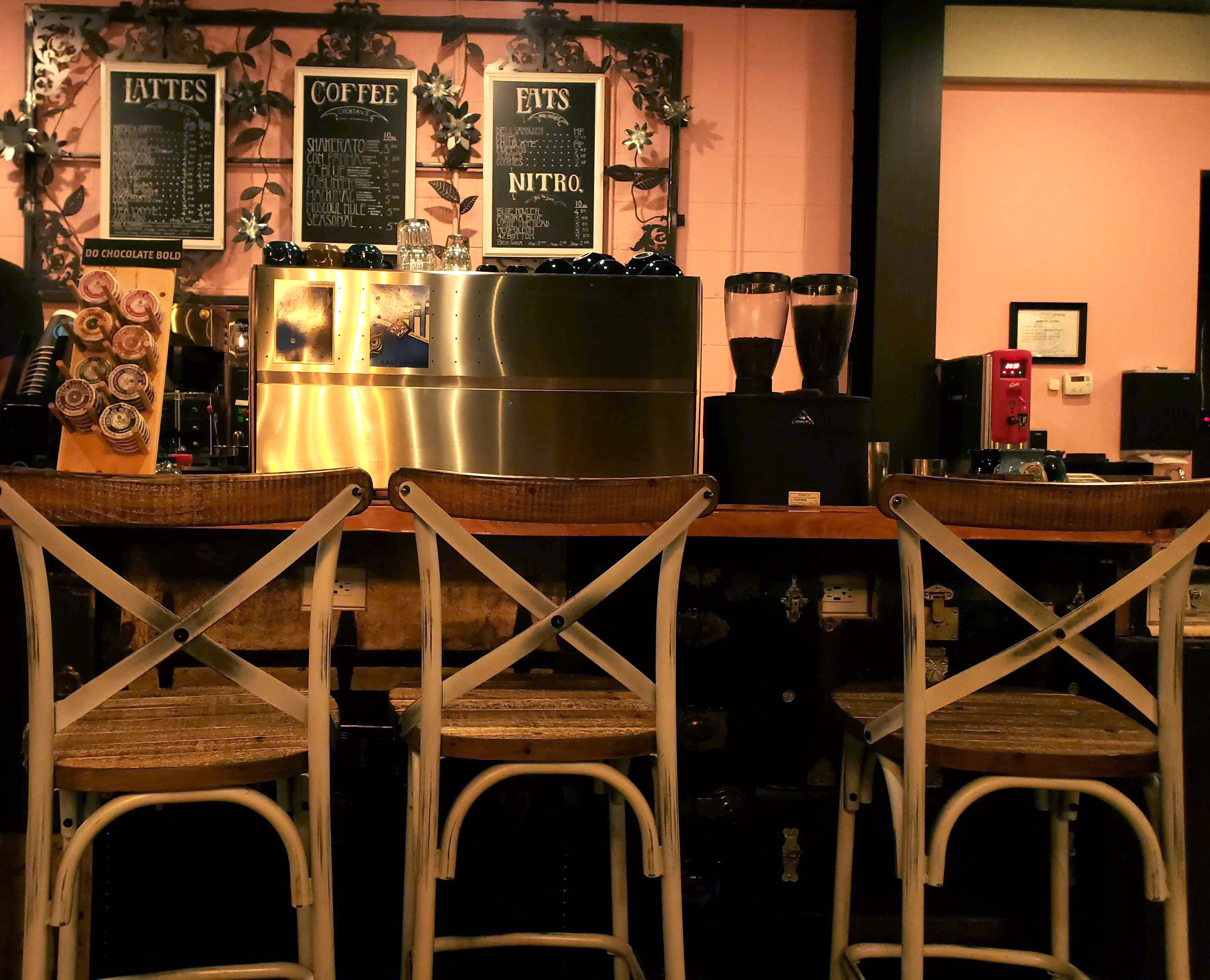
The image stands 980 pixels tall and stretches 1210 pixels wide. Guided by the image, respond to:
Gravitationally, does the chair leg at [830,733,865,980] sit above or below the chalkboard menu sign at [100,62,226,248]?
below

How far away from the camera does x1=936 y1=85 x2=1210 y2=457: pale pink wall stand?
4.05 metres

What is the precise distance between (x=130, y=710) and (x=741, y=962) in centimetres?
120

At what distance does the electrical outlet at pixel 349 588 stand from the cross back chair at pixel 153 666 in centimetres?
47

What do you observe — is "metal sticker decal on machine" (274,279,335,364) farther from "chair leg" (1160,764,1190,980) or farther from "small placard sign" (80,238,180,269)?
"chair leg" (1160,764,1190,980)

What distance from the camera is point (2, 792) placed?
5.20 feet

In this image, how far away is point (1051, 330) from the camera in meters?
4.09

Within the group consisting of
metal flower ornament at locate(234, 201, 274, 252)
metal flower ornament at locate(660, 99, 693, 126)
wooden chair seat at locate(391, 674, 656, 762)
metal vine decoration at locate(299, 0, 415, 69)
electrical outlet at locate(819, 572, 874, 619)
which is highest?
metal vine decoration at locate(299, 0, 415, 69)

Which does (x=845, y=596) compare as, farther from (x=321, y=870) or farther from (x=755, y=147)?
(x=755, y=147)

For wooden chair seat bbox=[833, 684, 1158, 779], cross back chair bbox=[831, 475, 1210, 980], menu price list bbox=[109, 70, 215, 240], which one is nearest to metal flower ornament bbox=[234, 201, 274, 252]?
menu price list bbox=[109, 70, 215, 240]

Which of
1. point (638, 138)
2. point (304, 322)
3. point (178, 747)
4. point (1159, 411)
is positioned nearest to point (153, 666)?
point (178, 747)

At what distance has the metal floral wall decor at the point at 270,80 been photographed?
12.3 feet

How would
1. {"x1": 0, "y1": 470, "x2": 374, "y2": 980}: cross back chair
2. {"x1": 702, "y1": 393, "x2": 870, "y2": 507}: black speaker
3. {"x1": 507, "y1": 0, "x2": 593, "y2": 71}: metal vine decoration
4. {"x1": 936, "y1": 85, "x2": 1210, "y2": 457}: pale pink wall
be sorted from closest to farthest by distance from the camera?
1. {"x1": 0, "y1": 470, "x2": 374, "y2": 980}: cross back chair
2. {"x1": 702, "y1": 393, "x2": 870, "y2": 507}: black speaker
3. {"x1": 507, "y1": 0, "x2": 593, "y2": 71}: metal vine decoration
4. {"x1": 936, "y1": 85, "x2": 1210, "y2": 457}: pale pink wall

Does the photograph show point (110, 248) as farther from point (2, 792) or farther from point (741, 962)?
point (741, 962)

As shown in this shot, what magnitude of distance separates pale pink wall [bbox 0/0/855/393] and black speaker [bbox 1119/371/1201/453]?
1416 mm
